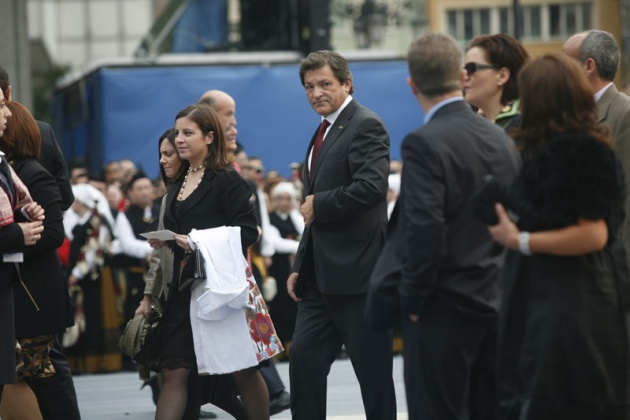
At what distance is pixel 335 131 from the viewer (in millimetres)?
7379

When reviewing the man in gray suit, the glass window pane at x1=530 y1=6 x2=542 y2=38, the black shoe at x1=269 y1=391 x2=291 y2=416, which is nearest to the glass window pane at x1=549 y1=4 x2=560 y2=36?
the glass window pane at x1=530 y1=6 x2=542 y2=38

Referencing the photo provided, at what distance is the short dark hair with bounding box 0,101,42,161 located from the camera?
723 centimetres

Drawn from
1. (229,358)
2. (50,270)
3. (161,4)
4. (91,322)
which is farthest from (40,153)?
(161,4)

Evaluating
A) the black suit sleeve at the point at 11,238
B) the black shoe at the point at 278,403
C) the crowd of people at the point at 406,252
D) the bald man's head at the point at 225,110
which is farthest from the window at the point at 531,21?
the black suit sleeve at the point at 11,238

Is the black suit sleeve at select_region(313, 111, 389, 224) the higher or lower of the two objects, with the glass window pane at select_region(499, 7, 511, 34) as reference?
lower

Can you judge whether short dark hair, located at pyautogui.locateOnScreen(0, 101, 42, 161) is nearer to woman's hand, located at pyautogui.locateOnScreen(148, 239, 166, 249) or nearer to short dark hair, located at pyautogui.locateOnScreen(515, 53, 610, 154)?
woman's hand, located at pyautogui.locateOnScreen(148, 239, 166, 249)

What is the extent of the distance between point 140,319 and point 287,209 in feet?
23.6

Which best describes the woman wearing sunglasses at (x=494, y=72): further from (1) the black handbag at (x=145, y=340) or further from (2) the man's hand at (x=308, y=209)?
(1) the black handbag at (x=145, y=340)

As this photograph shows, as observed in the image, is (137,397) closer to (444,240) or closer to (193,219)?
(193,219)

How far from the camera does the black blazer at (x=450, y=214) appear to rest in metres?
5.39

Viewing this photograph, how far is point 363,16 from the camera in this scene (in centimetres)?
3000

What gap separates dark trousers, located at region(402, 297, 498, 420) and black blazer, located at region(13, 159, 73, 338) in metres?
2.32

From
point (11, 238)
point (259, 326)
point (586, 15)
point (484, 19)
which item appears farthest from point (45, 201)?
point (586, 15)

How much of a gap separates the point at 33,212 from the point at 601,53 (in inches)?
123
